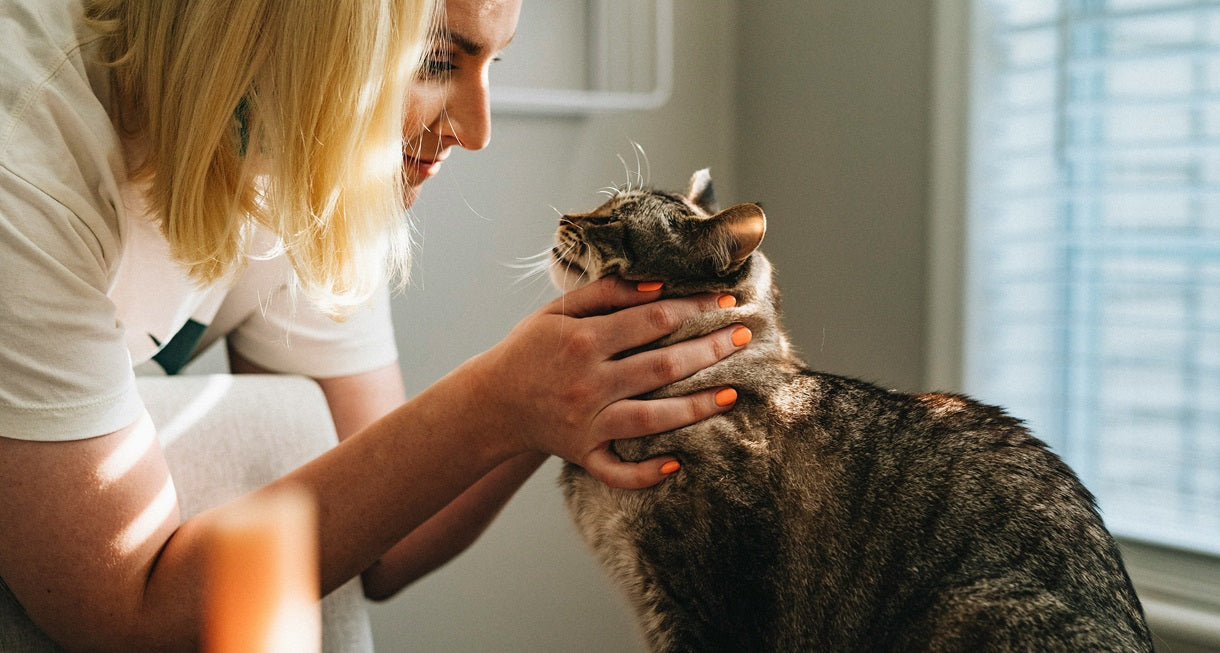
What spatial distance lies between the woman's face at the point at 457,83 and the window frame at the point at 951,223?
1.09m

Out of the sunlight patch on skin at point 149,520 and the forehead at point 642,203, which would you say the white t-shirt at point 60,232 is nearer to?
the sunlight patch on skin at point 149,520

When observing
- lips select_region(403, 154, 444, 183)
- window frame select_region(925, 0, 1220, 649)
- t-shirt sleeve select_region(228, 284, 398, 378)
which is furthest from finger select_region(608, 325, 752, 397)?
window frame select_region(925, 0, 1220, 649)

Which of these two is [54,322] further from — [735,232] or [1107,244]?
[1107,244]

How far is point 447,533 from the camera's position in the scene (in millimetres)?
1188

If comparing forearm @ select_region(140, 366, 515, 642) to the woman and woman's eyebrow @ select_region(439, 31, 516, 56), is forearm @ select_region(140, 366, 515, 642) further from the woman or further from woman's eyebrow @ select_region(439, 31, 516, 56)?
woman's eyebrow @ select_region(439, 31, 516, 56)

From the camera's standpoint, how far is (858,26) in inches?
73.4

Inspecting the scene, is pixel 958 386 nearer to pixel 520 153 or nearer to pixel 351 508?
pixel 520 153

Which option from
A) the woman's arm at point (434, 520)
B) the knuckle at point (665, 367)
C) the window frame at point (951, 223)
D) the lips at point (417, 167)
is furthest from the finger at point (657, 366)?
the window frame at point (951, 223)

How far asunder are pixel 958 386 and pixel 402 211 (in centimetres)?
129

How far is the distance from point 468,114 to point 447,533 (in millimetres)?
551

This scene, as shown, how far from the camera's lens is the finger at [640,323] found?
0.93 m

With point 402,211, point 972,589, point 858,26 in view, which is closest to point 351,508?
point 402,211

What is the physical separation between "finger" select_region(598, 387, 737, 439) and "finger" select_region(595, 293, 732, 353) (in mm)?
62

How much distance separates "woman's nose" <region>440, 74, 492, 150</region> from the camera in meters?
0.97
